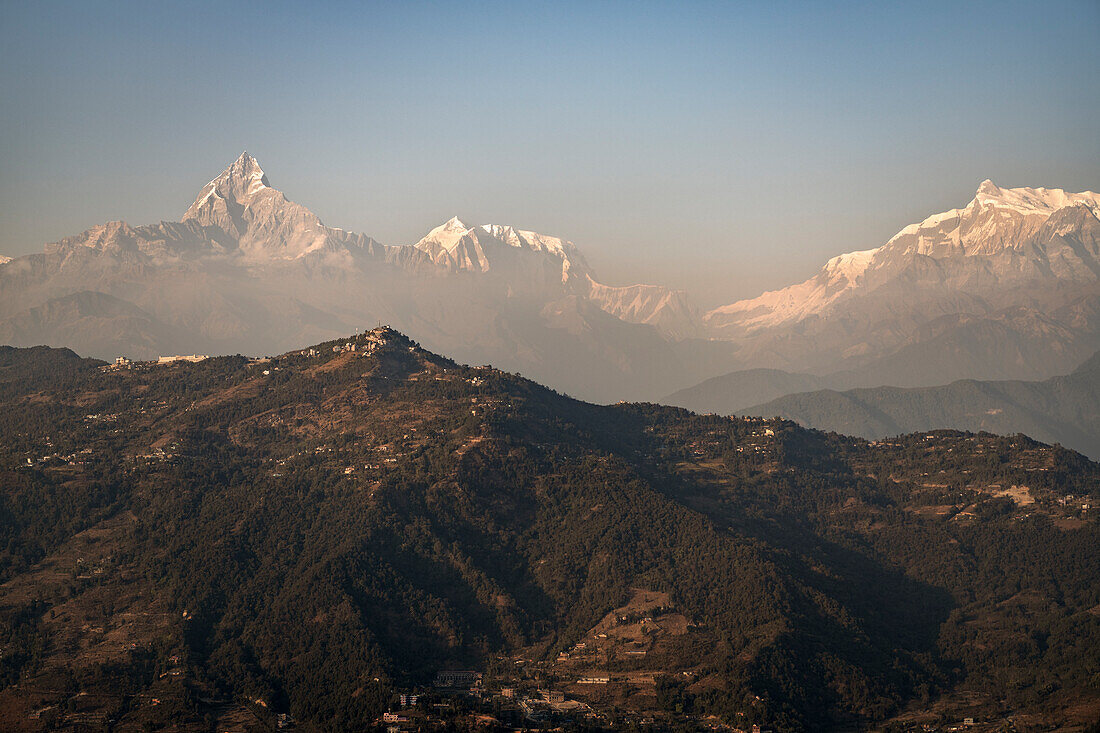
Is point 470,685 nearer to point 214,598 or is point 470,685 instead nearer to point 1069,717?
point 214,598

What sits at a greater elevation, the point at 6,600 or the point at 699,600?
the point at 6,600

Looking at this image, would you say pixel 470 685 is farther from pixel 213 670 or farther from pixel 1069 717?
pixel 1069 717

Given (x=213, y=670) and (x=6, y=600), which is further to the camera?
(x=6, y=600)

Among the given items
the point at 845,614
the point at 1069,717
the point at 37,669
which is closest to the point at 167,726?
the point at 37,669

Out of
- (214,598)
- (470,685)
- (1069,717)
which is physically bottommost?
(1069,717)

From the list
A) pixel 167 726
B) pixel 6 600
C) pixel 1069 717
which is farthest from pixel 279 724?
pixel 1069 717

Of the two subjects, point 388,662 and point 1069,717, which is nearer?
point 1069,717

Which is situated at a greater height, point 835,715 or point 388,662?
point 388,662

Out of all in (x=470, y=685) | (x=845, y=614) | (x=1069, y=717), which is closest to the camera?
(x=1069, y=717)

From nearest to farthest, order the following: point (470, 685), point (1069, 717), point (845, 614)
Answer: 1. point (1069, 717)
2. point (470, 685)
3. point (845, 614)
